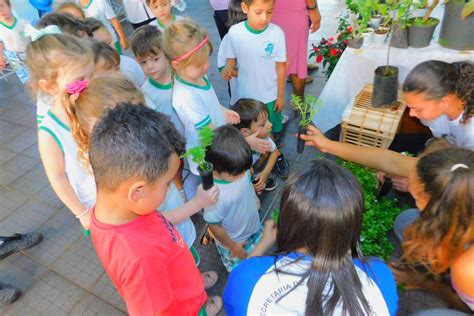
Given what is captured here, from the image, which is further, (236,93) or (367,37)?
(236,93)

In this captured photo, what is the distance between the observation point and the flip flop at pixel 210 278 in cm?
216

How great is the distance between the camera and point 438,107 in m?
1.93

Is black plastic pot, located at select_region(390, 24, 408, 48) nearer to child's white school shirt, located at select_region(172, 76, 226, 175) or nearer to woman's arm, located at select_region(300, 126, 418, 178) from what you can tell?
woman's arm, located at select_region(300, 126, 418, 178)

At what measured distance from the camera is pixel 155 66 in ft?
7.65

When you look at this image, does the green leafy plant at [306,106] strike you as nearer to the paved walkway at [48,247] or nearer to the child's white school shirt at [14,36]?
the paved walkway at [48,247]

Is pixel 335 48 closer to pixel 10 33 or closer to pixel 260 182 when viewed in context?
pixel 260 182

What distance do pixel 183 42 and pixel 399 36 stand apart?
5.55ft

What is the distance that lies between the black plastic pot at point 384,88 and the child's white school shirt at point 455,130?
33 cm

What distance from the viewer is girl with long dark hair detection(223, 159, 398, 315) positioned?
37.7 inches

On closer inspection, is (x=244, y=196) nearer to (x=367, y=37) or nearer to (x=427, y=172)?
(x=427, y=172)

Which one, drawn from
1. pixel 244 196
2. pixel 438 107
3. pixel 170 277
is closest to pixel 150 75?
pixel 244 196

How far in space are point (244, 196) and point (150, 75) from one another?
123 centimetres

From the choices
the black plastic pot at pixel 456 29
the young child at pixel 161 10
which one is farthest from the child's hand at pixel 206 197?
the black plastic pot at pixel 456 29

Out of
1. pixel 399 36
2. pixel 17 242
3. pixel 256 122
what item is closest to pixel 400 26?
pixel 399 36
